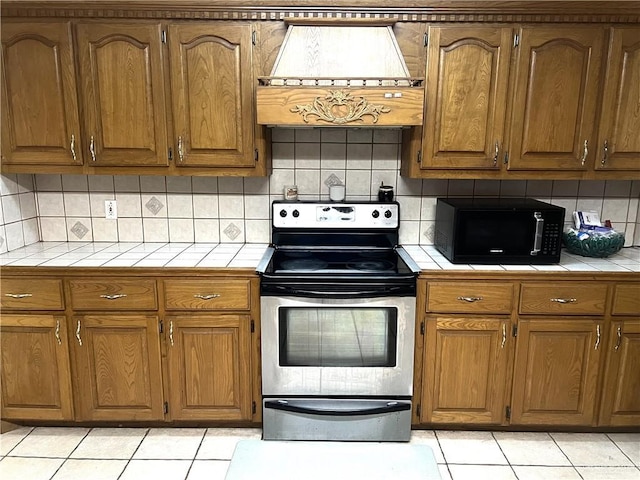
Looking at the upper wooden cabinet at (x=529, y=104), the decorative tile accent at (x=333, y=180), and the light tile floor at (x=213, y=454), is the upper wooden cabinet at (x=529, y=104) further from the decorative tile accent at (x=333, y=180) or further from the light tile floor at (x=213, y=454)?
the light tile floor at (x=213, y=454)

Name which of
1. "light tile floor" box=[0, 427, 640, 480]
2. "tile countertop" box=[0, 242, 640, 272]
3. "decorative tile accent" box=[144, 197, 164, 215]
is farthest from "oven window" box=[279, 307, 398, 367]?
"decorative tile accent" box=[144, 197, 164, 215]

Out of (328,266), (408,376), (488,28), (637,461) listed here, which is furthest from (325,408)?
(488,28)

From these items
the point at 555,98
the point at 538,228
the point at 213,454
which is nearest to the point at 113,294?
the point at 213,454

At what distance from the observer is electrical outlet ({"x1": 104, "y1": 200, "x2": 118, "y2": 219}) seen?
2629 millimetres

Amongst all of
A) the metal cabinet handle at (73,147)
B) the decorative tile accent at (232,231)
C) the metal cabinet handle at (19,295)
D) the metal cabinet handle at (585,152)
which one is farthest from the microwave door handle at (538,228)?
the metal cabinet handle at (19,295)

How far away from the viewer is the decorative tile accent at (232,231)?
266 centimetres

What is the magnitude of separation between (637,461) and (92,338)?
8.88 ft

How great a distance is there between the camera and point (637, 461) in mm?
2135

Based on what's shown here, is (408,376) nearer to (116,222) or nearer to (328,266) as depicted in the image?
(328,266)

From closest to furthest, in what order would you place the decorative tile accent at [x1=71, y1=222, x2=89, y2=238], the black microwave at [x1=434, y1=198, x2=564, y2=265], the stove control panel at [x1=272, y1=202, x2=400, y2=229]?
the black microwave at [x1=434, y1=198, x2=564, y2=265], the stove control panel at [x1=272, y1=202, x2=400, y2=229], the decorative tile accent at [x1=71, y1=222, x2=89, y2=238]

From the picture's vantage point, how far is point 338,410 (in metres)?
2.18

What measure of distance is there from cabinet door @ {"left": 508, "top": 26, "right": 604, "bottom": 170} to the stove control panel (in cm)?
69

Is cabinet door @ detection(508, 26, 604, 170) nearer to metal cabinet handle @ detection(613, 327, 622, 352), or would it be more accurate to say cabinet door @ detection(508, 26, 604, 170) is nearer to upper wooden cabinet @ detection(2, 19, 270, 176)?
metal cabinet handle @ detection(613, 327, 622, 352)

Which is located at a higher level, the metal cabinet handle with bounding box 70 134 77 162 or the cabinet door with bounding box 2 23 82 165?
the cabinet door with bounding box 2 23 82 165
